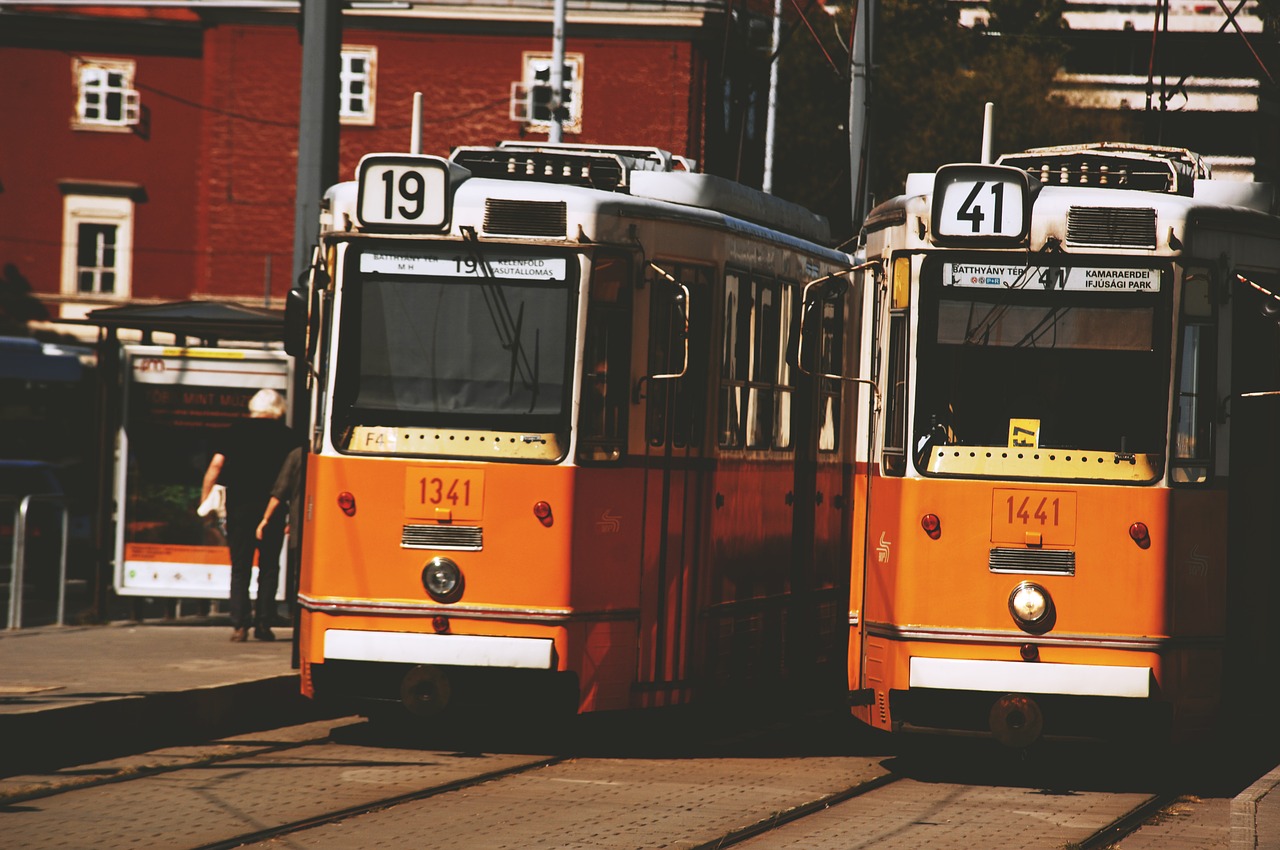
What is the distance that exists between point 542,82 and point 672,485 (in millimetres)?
33583

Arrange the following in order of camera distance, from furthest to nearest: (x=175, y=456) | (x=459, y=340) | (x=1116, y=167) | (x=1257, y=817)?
1. (x=175, y=456)
2. (x=1116, y=167)
3. (x=459, y=340)
4. (x=1257, y=817)

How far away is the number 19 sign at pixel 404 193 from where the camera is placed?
33.2ft

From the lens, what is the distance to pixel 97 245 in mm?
47688

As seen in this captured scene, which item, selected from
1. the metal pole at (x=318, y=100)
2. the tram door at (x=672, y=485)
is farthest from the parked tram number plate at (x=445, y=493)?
the metal pole at (x=318, y=100)

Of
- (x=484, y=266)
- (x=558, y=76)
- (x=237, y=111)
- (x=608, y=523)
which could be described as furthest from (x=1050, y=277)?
(x=237, y=111)

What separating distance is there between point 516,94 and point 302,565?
113ft

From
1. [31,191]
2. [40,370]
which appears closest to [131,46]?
[31,191]

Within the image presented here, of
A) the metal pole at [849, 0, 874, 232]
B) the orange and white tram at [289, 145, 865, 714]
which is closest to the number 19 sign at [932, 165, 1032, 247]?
the orange and white tram at [289, 145, 865, 714]

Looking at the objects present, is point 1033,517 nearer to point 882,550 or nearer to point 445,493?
point 882,550

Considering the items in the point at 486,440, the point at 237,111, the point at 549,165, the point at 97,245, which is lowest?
the point at 486,440

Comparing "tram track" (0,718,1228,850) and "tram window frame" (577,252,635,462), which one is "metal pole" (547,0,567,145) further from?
"tram track" (0,718,1228,850)

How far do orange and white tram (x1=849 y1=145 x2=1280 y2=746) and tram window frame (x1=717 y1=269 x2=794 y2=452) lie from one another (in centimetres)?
145

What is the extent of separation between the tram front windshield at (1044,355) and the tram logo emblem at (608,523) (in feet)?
5.26

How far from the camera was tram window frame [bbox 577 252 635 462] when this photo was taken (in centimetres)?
1009
